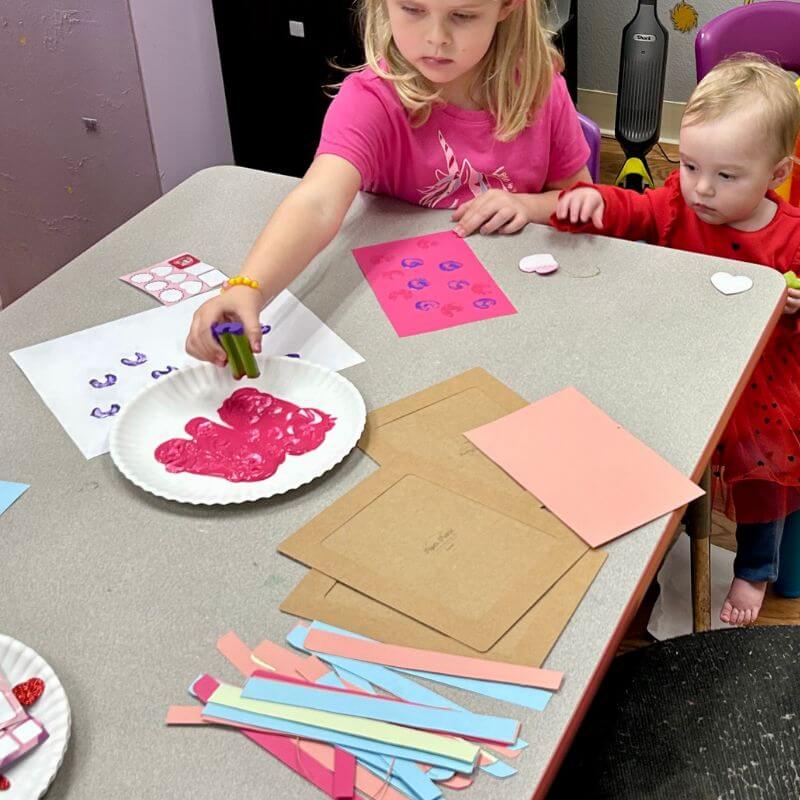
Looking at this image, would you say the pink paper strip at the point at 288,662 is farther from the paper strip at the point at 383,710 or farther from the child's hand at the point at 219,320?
the child's hand at the point at 219,320

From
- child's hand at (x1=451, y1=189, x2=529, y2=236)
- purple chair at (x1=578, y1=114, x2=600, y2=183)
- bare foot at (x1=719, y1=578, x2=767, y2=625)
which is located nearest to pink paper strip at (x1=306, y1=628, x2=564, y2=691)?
child's hand at (x1=451, y1=189, x2=529, y2=236)

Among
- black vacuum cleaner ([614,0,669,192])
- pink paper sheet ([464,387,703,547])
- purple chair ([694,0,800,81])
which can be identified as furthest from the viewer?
black vacuum cleaner ([614,0,669,192])

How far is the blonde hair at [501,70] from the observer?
1290 millimetres

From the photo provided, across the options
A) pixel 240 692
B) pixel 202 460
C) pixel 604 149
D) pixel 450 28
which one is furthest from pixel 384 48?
pixel 604 149

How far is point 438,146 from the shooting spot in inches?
53.2

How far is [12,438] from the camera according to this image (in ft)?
3.09

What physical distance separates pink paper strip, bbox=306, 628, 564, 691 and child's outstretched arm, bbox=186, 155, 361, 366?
1.23 ft

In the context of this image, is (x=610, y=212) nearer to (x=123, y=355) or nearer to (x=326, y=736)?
(x=123, y=355)

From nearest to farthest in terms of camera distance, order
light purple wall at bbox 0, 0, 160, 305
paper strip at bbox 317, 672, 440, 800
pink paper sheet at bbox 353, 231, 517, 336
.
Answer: paper strip at bbox 317, 672, 440, 800 → pink paper sheet at bbox 353, 231, 517, 336 → light purple wall at bbox 0, 0, 160, 305

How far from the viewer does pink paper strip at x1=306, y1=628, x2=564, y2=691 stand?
69cm

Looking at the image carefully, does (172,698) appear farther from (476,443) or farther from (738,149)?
(738,149)

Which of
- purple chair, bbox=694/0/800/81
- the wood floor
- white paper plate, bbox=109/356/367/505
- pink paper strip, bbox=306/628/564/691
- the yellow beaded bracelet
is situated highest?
purple chair, bbox=694/0/800/81

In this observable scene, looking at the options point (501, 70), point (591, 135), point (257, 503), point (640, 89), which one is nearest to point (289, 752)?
point (257, 503)

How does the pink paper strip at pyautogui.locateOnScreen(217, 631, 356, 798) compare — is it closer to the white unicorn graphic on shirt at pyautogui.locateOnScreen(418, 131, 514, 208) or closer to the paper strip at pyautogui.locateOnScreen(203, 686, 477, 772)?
the paper strip at pyautogui.locateOnScreen(203, 686, 477, 772)
